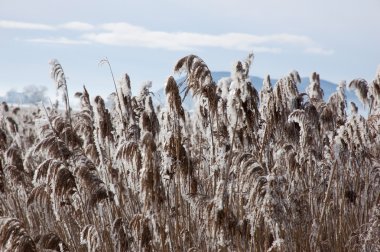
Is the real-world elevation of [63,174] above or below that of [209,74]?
below

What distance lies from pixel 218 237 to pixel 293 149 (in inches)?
63.0

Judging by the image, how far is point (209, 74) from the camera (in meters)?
3.42

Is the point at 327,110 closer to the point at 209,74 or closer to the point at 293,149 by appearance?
the point at 293,149

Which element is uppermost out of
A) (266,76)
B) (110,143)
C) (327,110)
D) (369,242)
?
(266,76)

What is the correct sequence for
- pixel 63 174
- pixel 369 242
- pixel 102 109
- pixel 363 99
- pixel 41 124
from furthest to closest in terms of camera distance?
pixel 363 99
pixel 41 124
pixel 102 109
pixel 369 242
pixel 63 174

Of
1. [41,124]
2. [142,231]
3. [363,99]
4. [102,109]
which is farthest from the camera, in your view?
[363,99]

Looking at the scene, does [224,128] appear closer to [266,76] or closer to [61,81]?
[266,76]

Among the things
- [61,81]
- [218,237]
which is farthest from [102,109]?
[218,237]

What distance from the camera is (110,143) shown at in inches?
180

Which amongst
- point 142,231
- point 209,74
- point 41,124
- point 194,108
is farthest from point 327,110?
point 41,124

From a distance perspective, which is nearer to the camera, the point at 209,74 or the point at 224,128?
the point at 209,74

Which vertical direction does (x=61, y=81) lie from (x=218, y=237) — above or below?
above

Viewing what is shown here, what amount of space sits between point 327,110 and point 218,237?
2493mm

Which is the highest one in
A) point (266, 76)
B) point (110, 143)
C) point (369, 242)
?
point (266, 76)
